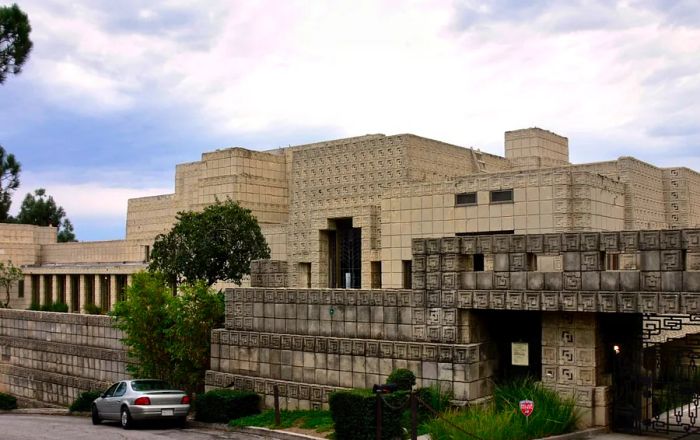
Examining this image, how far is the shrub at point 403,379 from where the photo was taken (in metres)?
15.6

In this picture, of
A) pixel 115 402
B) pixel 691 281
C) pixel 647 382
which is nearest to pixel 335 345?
pixel 115 402

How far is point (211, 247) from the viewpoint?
3266 cm

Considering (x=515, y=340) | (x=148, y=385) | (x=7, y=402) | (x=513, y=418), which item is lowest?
(x=7, y=402)

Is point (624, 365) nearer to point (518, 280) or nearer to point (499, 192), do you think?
point (518, 280)

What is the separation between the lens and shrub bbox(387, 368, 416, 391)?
51.3ft

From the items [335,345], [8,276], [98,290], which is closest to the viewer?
[335,345]

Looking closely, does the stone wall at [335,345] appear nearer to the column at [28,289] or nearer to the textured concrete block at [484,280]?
the textured concrete block at [484,280]

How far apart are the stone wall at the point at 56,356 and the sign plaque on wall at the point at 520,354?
15.3 metres

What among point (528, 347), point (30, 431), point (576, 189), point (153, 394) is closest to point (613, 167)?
point (576, 189)

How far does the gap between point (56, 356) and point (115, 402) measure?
12.1m

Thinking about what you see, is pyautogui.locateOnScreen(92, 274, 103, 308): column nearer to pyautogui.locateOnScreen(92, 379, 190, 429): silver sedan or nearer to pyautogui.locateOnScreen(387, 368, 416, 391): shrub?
pyautogui.locateOnScreen(92, 379, 190, 429): silver sedan

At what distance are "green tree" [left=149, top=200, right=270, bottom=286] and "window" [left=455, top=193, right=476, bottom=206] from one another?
1025 centimetres

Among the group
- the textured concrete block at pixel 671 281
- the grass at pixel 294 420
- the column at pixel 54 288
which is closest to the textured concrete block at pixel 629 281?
the textured concrete block at pixel 671 281

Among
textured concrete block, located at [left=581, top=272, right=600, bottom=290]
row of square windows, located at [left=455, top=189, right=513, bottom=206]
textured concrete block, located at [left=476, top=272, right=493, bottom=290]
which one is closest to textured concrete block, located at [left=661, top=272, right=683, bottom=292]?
textured concrete block, located at [left=581, top=272, right=600, bottom=290]
